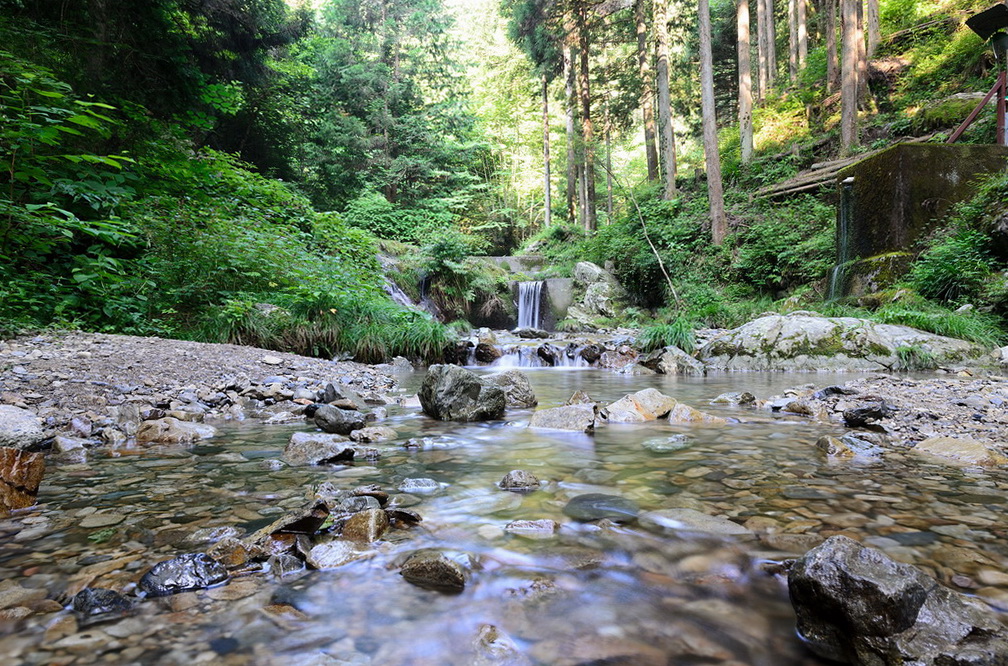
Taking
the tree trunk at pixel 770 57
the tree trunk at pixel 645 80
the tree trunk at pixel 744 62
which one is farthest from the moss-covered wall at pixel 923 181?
the tree trunk at pixel 770 57

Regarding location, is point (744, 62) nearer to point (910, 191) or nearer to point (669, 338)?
point (910, 191)

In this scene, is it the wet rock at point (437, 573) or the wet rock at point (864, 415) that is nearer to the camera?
the wet rock at point (437, 573)

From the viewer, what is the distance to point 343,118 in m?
20.0

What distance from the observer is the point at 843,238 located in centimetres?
1020

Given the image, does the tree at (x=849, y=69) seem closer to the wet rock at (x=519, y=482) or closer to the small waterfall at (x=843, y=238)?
the small waterfall at (x=843, y=238)

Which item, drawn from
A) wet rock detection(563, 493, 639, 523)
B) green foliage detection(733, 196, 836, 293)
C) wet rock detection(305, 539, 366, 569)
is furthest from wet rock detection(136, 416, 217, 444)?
green foliage detection(733, 196, 836, 293)

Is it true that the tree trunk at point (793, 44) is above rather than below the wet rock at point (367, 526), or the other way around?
above

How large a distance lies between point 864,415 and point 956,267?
6560 millimetres

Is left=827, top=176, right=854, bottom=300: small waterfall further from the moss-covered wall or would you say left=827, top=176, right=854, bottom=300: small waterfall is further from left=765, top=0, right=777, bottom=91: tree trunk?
left=765, top=0, right=777, bottom=91: tree trunk

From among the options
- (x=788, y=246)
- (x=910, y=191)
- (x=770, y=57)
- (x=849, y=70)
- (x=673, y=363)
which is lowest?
(x=673, y=363)

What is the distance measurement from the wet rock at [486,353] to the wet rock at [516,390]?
4.88 metres

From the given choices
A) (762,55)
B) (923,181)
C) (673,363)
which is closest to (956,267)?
(923,181)

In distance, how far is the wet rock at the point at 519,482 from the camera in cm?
220

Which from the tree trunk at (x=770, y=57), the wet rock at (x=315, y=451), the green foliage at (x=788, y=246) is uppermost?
the tree trunk at (x=770, y=57)
